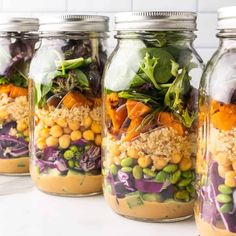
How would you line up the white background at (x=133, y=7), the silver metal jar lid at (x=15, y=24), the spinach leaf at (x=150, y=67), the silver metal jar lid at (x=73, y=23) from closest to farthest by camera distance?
the spinach leaf at (x=150, y=67), the silver metal jar lid at (x=73, y=23), the silver metal jar lid at (x=15, y=24), the white background at (x=133, y=7)

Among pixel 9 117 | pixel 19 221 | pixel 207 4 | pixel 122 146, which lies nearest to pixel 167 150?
pixel 122 146

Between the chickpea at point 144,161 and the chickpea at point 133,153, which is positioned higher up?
the chickpea at point 133,153

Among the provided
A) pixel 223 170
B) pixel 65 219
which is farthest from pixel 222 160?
pixel 65 219

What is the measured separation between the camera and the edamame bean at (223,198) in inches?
26.1

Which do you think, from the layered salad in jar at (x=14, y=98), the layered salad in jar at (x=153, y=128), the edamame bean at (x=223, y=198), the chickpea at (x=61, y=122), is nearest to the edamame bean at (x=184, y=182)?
the layered salad in jar at (x=153, y=128)

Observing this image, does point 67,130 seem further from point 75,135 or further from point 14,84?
point 14,84

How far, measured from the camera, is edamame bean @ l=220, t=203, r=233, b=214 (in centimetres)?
66

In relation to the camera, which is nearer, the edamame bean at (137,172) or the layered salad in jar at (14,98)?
the edamame bean at (137,172)

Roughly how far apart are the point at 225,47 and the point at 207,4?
1.46 feet

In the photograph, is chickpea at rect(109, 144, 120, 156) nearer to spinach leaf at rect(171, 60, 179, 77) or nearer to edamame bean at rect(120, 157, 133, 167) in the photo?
edamame bean at rect(120, 157, 133, 167)

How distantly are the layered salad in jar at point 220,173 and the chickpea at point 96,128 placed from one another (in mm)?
221

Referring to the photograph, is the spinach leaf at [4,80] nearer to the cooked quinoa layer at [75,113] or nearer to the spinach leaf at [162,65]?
the cooked quinoa layer at [75,113]

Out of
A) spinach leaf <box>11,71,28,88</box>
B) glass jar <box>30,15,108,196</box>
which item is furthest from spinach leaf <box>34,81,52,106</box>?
spinach leaf <box>11,71,28,88</box>

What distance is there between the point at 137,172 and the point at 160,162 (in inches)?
1.4
